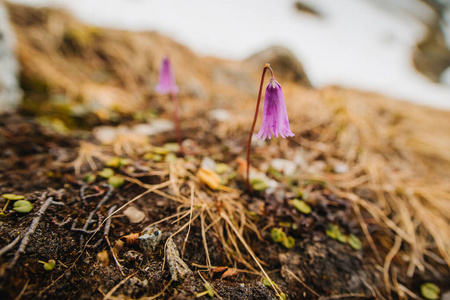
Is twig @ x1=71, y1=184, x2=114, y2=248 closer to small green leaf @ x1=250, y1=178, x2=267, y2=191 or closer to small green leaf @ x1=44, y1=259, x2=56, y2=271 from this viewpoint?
small green leaf @ x1=44, y1=259, x2=56, y2=271

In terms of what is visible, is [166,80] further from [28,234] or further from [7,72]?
[7,72]

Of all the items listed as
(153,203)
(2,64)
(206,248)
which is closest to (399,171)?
(206,248)

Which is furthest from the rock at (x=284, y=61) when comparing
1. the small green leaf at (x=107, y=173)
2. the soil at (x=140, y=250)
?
the small green leaf at (x=107, y=173)

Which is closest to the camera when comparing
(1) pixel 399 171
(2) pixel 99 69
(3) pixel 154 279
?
(3) pixel 154 279

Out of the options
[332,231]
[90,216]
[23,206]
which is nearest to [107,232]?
[90,216]

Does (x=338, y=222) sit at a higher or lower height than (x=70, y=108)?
lower

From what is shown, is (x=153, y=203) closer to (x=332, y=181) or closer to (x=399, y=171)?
(x=332, y=181)

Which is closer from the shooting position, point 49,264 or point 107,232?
point 49,264
